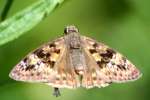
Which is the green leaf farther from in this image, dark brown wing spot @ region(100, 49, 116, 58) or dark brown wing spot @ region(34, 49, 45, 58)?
dark brown wing spot @ region(100, 49, 116, 58)

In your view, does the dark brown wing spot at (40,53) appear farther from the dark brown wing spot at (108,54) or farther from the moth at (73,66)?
the dark brown wing spot at (108,54)

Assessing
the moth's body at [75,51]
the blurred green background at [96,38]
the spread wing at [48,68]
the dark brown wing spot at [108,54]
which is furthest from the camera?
the blurred green background at [96,38]

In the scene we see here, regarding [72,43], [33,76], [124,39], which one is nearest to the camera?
[33,76]

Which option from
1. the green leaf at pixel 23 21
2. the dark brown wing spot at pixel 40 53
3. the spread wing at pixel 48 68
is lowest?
the spread wing at pixel 48 68

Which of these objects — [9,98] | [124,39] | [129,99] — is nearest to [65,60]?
[9,98]

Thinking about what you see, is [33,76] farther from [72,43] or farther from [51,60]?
[72,43]

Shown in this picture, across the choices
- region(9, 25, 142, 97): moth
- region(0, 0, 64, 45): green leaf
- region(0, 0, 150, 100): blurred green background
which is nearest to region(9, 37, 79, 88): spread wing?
region(9, 25, 142, 97): moth

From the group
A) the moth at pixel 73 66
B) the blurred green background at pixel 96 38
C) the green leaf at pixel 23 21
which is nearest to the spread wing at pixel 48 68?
the moth at pixel 73 66
